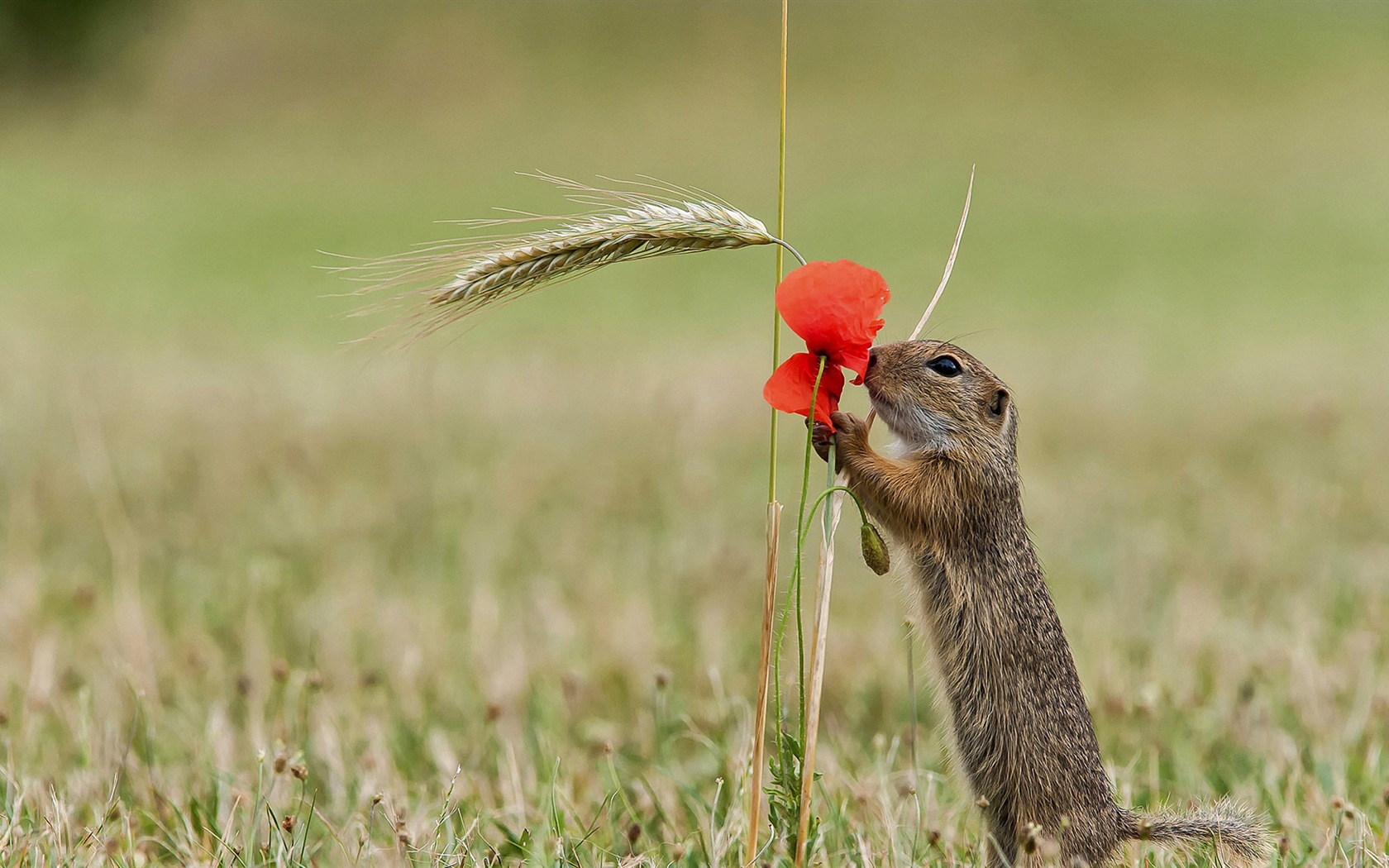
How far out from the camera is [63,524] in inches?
242

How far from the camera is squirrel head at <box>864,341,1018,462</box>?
3.08 meters

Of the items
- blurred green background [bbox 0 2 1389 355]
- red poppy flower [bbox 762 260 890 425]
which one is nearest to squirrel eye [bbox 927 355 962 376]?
red poppy flower [bbox 762 260 890 425]

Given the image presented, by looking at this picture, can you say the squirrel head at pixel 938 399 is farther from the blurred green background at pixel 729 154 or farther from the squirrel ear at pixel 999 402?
the blurred green background at pixel 729 154

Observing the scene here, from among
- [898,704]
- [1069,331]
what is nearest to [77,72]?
[1069,331]

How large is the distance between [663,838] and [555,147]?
29.8 metres

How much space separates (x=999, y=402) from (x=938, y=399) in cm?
19

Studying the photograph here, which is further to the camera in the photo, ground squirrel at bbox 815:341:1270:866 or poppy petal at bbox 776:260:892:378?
ground squirrel at bbox 815:341:1270:866

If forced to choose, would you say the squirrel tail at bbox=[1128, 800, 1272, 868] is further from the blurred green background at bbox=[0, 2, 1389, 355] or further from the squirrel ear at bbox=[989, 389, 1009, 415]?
the blurred green background at bbox=[0, 2, 1389, 355]

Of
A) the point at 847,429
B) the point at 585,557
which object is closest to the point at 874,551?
the point at 847,429

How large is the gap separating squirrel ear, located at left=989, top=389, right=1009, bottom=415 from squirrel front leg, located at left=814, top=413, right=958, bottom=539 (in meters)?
0.23

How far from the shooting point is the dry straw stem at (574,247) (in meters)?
2.41

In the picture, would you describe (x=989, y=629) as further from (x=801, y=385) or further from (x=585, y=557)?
(x=585, y=557)

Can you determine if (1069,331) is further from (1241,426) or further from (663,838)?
(663,838)

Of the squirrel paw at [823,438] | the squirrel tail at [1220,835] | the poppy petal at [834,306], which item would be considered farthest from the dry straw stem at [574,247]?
the squirrel tail at [1220,835]
